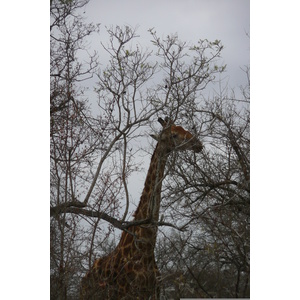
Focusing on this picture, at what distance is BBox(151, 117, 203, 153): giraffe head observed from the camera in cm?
369

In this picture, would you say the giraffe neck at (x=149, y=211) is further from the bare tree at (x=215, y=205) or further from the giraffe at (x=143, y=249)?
the bare tree at (x=215, y=205)

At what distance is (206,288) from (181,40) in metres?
1.65

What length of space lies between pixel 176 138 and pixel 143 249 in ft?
2.57

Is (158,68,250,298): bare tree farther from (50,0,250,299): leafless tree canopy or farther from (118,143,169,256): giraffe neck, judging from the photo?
(118,143,169,256): giraffe neck

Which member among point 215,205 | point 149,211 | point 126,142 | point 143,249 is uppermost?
point 126,142

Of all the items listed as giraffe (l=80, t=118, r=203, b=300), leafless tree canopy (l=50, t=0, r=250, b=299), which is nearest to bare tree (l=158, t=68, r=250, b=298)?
leafless tree canopy (l=50, t=0, r=250, b=299)

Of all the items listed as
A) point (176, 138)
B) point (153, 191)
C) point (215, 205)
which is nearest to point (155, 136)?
point (176, 138)

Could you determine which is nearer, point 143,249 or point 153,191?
point 153,191

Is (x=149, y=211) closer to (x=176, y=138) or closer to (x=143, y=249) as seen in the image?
(x=143, y=249)

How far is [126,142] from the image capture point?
3646 millimetres
